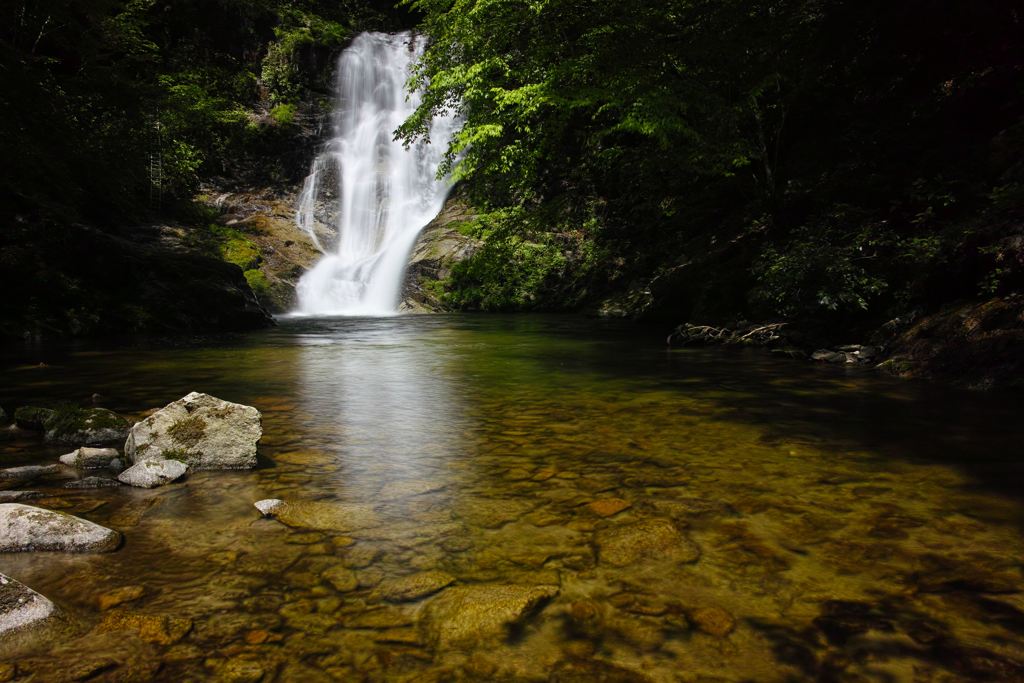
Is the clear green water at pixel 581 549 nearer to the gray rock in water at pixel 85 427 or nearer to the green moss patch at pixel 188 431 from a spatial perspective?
the gray rock in water at pixel 85 427

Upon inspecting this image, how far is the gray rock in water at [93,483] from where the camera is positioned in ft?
11.1

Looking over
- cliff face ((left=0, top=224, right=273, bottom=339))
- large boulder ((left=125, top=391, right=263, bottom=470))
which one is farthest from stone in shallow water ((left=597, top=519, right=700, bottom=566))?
cliff face ((left=0, top=224, right=273, bottom=339))

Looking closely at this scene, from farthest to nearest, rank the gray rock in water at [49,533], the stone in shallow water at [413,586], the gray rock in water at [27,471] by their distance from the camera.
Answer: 1. the gray rock in water at [27,471]
2. the gray rock in water at [49,533]
3. the stone in shallow water at [413,586]

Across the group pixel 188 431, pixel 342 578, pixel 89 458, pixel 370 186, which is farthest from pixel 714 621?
pixel 370 186

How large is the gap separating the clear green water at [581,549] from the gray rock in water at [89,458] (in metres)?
0.33

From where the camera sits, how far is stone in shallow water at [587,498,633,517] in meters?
3.12

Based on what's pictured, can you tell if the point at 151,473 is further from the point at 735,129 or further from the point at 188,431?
the point at 735,129

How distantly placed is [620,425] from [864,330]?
19.1ft

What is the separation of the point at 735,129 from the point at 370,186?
838 inches

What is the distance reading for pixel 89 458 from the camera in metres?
3.78

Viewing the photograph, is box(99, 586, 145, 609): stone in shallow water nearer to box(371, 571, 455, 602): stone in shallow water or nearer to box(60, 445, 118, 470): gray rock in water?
box(371, 571, 455, 602): stone in shallow water

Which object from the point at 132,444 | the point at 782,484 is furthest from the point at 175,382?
the point at 782,484

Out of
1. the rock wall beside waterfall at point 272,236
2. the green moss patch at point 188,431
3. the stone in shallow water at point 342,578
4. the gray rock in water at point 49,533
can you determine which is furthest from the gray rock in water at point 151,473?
the rock wall beside waterfall at point 272,236

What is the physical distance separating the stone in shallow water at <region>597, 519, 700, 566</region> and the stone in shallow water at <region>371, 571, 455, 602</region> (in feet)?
2.38
